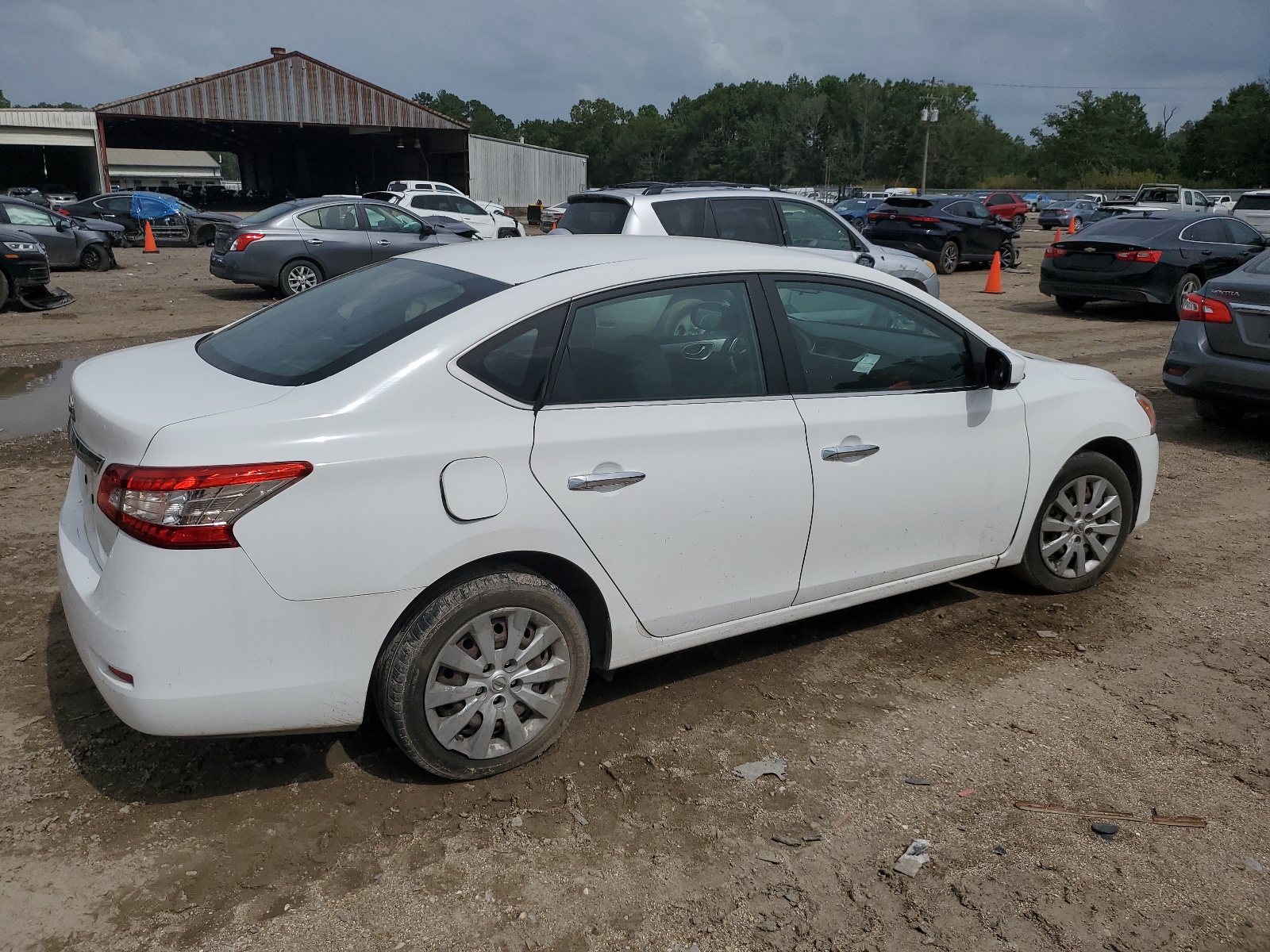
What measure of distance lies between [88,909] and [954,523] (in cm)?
333

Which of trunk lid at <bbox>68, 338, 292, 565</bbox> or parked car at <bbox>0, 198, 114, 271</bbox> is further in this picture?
parked car at <bbox>0, 198, 114, 271</bbox>

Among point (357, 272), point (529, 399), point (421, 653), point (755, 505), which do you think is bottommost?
point (421, 653)

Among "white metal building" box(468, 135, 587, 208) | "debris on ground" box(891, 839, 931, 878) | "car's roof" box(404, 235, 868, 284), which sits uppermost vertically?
"white metal building" box(468, 135, 587, 208)

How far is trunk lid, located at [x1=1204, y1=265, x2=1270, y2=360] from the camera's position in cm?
747

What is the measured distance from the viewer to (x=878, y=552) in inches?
161

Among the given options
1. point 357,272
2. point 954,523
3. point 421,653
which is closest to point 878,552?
point 954,523

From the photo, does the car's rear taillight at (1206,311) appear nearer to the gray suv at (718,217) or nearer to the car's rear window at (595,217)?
the gray suv at (718,217)

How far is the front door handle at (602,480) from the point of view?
10.6ft

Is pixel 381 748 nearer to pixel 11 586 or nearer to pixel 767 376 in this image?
pixel 767 376

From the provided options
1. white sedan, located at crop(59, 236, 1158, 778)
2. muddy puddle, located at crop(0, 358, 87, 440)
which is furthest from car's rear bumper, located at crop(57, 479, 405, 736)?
muddy puddle, located at crop(0, 358, 87, 440)

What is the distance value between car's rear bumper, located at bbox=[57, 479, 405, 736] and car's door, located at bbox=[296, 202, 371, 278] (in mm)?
13184

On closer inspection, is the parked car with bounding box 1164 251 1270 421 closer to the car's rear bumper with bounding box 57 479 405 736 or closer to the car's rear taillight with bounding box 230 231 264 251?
the car's rear bumper with bounding box 57 479 405 736

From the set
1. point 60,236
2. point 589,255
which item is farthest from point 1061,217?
point 589,255

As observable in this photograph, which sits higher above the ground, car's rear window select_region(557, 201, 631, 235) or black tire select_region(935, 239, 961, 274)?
car's rear window select_region(557, 201, 631, 235)
